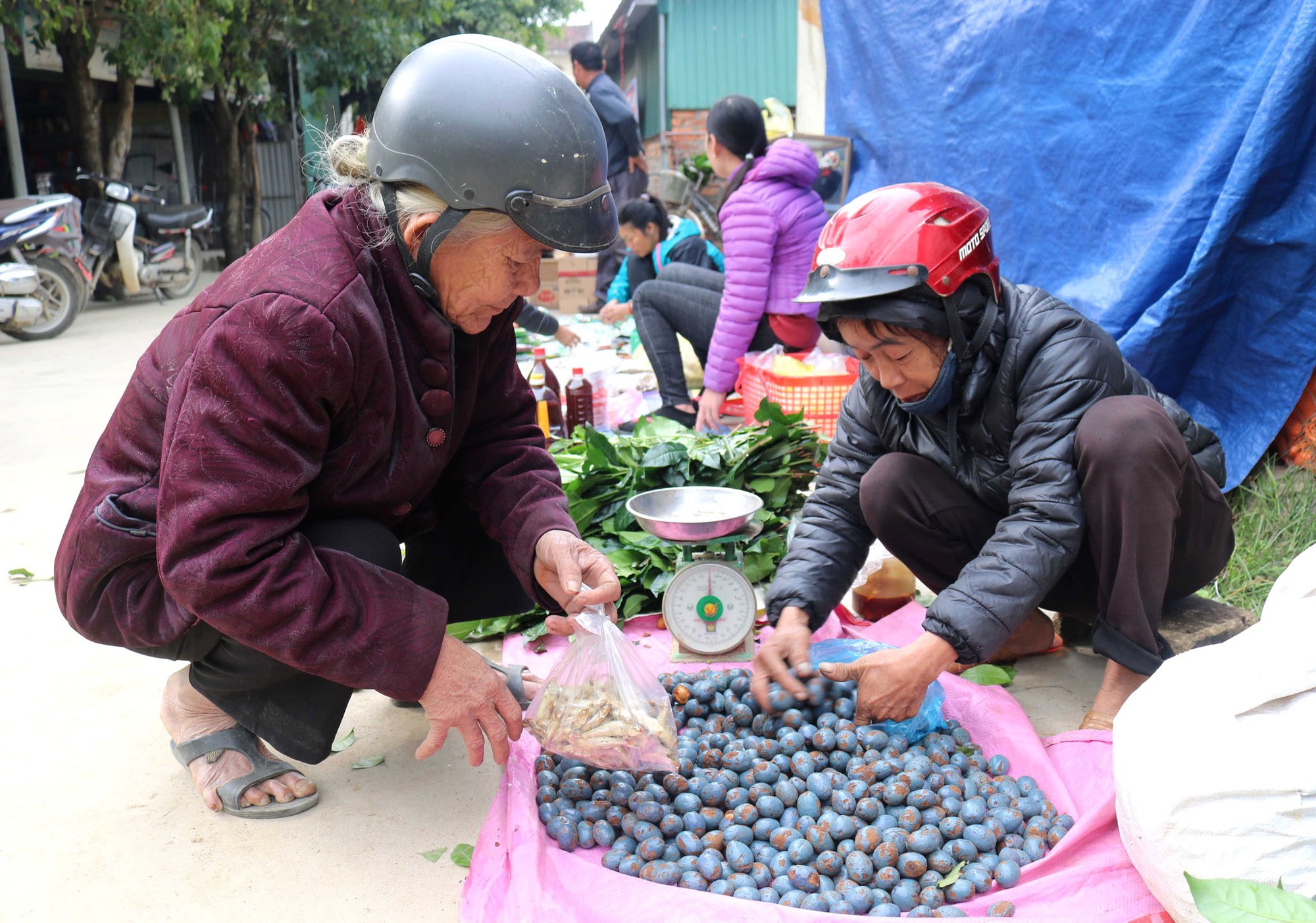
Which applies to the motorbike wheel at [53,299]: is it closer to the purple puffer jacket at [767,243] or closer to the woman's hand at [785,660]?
the purple puffer jacket at [767,243]

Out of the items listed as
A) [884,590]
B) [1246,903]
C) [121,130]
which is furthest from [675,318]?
[121,130]

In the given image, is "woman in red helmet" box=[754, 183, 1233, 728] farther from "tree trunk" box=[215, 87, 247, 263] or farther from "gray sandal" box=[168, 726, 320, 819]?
"tree trunk" box=[215, 87, 247, 263]

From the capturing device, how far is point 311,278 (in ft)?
5.06

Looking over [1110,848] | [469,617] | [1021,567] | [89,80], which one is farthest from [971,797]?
[89,80]

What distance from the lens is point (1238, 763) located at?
4.42ft

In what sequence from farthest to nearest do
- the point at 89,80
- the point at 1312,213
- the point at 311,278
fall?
the point at 89,80 → the point at 1312,213 → the point at 311,278

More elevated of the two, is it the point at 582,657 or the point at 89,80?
the point at 89,80

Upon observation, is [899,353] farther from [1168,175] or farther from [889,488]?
[1168,175]

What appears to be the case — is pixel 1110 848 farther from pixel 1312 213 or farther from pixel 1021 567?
pixel 1312 213

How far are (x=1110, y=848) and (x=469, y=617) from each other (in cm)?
142

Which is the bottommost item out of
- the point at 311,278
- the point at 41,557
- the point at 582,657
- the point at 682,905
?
the point at 41,557

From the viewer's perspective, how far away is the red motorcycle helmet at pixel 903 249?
6.18 feet

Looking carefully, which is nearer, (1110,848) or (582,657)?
(1110,848)

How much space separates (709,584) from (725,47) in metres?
14.1
